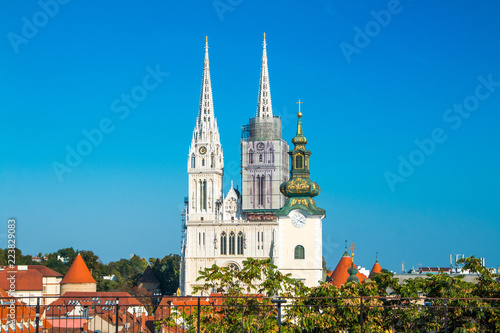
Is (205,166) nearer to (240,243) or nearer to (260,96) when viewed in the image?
(240,243)

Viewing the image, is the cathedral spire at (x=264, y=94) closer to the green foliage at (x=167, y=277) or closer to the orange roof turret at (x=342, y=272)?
the green foliage at (x=167, y=277)

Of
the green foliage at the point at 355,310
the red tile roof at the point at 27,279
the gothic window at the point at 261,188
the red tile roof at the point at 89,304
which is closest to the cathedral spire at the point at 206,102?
the gothic window at the point at 261,188

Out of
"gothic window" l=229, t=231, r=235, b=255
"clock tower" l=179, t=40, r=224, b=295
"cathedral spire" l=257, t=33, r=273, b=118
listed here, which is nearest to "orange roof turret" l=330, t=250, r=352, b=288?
"gothic window" l=229, t=231, r=235, b=255

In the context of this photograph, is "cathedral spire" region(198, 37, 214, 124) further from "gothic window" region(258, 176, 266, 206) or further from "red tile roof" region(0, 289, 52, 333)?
"red tile roof" region(0, 289, 52, 333)

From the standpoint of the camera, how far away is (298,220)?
50906mm

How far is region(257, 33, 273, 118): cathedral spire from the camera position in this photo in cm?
8900

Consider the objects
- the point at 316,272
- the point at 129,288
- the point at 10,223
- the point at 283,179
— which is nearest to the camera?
the point at 10,223

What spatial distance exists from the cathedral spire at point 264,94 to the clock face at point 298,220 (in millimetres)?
38650

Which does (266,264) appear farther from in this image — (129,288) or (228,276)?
(129,288)

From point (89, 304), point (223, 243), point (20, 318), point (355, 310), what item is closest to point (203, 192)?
point (223, 243)

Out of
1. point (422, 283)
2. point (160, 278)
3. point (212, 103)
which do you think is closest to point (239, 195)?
point (212, 103)

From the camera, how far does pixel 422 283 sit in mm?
28875

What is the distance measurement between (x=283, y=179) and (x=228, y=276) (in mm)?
60340

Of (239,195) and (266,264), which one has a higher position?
(239,195)
